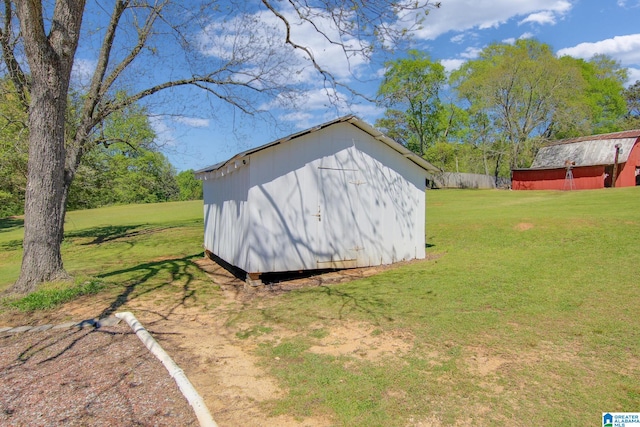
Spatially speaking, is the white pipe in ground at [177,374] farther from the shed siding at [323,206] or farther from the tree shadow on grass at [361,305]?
the shed siding at [323,206]

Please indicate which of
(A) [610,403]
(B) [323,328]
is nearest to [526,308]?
(A) [610,403]

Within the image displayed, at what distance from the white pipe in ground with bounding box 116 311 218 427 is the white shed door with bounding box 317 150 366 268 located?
4.70 meters

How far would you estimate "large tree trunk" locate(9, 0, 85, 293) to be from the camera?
725 cm

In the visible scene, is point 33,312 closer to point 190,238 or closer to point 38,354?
point 38,354

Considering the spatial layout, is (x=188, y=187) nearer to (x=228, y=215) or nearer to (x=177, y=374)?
(x=228, y=215)

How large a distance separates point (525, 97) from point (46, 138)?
45.8 meters

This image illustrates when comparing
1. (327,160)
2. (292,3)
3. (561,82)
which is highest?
(561,82)

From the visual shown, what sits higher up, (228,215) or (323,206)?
(323,206)

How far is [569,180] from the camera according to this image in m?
33.2

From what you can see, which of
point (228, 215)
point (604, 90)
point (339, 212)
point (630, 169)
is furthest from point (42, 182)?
point (604, 90)

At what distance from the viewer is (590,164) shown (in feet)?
104

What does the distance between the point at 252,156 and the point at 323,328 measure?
4.35 metres

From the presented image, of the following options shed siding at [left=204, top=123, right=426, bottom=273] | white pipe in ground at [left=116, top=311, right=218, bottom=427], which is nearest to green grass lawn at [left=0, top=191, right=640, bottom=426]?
white pipe in ground at [left=116, top=311, right=218, bottom=427]

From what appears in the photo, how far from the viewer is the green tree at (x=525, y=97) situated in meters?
41.2
